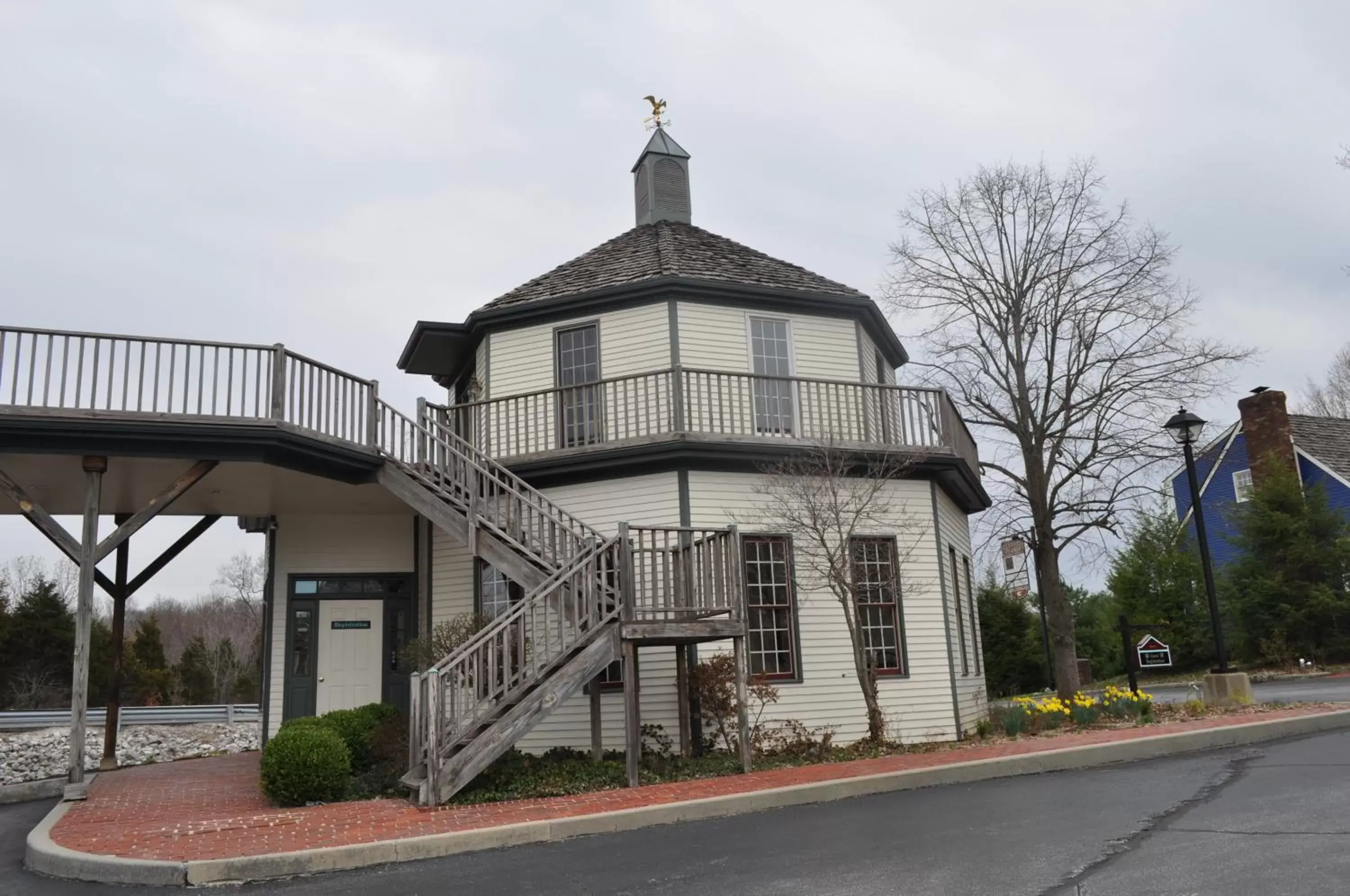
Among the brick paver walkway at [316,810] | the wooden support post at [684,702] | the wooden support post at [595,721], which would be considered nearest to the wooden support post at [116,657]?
the brick paver walkway at [316,810]

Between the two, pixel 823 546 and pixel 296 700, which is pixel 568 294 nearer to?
pixel 823 546

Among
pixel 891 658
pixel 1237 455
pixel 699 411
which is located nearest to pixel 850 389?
pixel 699 411

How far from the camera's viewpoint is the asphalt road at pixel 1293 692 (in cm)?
1614

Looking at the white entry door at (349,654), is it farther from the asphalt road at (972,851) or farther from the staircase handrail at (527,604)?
the asphalt road at (972,851)

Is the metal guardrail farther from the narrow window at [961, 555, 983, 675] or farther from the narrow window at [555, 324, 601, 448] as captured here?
the narrow window at [961, 555, 983, 675]

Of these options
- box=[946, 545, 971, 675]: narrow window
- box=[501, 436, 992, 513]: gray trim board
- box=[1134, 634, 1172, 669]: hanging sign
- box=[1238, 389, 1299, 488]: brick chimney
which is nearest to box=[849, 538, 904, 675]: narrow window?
box=[501, 436, 992, 513]: gray trim board

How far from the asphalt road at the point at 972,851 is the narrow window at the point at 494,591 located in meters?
6.89

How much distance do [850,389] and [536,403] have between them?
16.3 feet

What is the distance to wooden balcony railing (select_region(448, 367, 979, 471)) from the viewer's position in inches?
564

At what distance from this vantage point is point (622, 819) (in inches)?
342

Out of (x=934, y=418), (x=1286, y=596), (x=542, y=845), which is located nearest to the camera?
(x=542, y=845)

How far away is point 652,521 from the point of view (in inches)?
558

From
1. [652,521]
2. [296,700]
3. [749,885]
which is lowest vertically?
[749,885]

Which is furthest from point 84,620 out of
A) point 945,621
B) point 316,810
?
point 945,621
